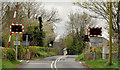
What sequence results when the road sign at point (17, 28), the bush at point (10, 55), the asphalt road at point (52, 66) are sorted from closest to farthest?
the asphalt road at point (52, 66), the bush at point (10, 55), the road sign at point (17, 28)

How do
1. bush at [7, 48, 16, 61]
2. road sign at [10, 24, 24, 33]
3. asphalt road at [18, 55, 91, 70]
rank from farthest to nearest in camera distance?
road sign at [10, 24, 24, 33]
bush at [7, 48, 16, 61]
asphalt road at [18, 55, 91, 70]

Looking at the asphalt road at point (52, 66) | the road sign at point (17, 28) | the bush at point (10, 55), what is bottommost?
the asphalt road at point (52, 66)

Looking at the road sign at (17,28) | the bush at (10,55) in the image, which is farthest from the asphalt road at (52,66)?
the road sign at (17,28)

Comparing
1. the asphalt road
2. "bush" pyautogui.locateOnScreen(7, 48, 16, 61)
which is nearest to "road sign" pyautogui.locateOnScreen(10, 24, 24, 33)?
"bush" pyautogui.locateOnScreen(7, 48, 16, 61)

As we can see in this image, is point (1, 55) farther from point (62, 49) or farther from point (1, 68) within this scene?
point (62, 49)

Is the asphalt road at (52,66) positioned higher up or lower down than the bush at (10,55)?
lower down

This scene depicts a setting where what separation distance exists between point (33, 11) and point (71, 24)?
8.10m

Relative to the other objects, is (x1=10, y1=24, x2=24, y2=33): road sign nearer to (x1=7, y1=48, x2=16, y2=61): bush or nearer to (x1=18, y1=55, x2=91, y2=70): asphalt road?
(x1=7, y1=48, x2=16, y2=61): bush

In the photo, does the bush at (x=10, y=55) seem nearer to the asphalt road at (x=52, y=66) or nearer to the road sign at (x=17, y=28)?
the asphalt road at (x=52, y=66)

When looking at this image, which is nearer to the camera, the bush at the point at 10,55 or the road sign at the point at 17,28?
the bush at the point at 10,55

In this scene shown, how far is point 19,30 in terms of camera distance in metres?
19.2

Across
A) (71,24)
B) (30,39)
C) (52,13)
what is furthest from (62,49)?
(30,39)

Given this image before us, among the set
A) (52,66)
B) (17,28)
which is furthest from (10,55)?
(52,66)

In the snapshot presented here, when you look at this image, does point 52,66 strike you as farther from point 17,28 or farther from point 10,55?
point 17,28
